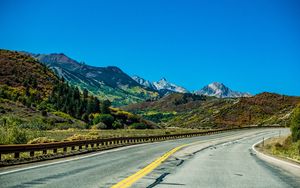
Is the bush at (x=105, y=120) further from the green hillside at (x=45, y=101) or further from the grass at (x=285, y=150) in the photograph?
the grass at (x=285, y=150)

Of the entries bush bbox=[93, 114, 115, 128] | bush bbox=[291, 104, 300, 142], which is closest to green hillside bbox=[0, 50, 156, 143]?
bush bbox=[93, 114, 115, 128]

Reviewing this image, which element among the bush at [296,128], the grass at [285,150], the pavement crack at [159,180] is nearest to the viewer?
the pavement crack at [159,180]

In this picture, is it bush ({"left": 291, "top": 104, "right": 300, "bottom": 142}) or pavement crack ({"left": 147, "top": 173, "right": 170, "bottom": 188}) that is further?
bush ({"left": 291, "top": 104, "right": 300, "bottom": 142})

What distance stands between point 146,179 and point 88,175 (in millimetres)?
1741

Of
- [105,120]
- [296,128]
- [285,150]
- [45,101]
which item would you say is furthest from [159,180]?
[45,101]

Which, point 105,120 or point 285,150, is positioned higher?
point 105,120

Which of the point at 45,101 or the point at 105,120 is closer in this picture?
the point at 105,120

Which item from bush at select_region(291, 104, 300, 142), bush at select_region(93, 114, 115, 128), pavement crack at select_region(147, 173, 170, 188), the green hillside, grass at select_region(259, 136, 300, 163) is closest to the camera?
pavement crack at select_region(147, 173, 170, 188)

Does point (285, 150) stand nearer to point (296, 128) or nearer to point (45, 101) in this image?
point (296, 128)

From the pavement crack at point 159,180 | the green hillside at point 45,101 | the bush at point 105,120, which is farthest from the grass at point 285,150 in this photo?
the bush at point 105,120

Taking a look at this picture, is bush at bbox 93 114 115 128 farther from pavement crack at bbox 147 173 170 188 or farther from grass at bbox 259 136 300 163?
pavement crack at bbox 147 173 170 188

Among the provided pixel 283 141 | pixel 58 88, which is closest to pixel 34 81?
pixel 58 88

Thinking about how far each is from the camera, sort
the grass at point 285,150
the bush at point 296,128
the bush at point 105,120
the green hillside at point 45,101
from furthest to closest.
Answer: the bush at point 105,120 < the green hillside at point 45,101 < the bush at point 296,128 < the grass at point 285,150

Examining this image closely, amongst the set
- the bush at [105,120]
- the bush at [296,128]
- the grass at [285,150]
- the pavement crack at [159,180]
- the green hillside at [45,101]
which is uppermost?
the green hillside at [45,101]
